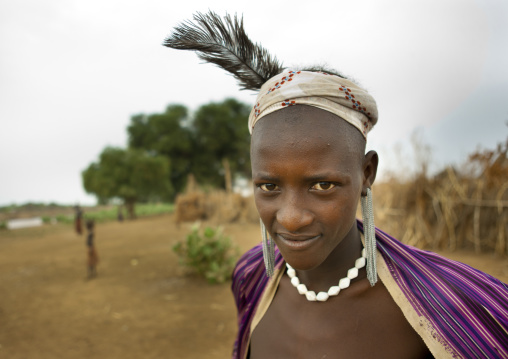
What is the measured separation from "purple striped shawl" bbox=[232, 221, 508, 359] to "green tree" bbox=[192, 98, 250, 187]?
84.7 feet

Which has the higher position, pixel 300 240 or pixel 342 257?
pixel 300 240

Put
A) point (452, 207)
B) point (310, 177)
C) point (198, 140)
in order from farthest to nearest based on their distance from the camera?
1. point (198, 140)
2. point (452, 207)
3. point (310, 177)

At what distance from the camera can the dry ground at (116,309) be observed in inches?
168

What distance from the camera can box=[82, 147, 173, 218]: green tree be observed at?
20.9 m

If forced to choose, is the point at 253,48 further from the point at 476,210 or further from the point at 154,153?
the point at 154,153

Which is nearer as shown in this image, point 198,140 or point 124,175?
point 124,175

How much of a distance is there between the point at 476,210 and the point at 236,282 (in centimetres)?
656

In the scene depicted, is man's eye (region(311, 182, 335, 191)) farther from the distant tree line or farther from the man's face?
the distant tree line

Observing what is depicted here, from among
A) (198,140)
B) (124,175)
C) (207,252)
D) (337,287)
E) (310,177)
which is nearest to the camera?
(310,177)

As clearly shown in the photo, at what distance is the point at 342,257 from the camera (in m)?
1.37

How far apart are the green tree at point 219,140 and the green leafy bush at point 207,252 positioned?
66.9ft

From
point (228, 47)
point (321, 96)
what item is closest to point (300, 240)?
point (321, 96)

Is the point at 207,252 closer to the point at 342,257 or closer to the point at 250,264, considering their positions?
the point at 250,264

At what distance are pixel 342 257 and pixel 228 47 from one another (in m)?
1.10
